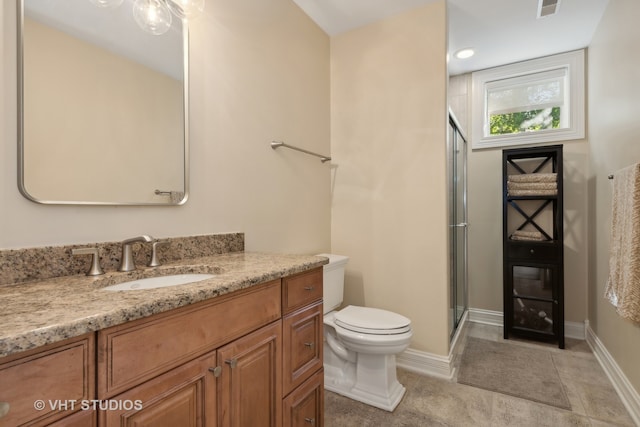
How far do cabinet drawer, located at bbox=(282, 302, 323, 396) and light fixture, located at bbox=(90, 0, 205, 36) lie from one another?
4.30 feet

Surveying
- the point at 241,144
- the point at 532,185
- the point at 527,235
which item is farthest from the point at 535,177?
the point at 241,144

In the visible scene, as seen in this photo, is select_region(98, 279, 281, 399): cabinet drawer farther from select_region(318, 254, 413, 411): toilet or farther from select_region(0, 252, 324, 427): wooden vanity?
select_region(318, 254, 413, 411): toilet

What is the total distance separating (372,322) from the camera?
1.85 metres

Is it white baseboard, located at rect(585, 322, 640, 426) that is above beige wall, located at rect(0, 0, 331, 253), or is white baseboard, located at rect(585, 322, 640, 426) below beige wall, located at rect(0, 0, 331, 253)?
below

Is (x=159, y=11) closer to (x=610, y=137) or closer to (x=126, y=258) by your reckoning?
(x=126, y=258)

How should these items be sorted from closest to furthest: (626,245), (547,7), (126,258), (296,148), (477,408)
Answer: (126,258) → (626,245) → (477,408) → (296,148) → (547,7)

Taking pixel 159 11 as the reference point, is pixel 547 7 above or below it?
above

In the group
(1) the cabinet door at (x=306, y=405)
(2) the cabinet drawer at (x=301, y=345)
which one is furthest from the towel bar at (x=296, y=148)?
(1) the cabinet door at (x=306, y=405)

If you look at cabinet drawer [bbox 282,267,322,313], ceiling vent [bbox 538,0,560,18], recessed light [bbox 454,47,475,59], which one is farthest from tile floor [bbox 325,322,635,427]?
recessed light [bbox 454,47,475,59]

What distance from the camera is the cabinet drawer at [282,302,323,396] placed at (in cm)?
118

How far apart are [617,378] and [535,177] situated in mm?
1531

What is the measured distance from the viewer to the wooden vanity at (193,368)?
56cm

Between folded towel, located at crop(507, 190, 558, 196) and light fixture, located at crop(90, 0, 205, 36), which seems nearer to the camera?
light fixture, located at crop(90, 0, 205, 36)

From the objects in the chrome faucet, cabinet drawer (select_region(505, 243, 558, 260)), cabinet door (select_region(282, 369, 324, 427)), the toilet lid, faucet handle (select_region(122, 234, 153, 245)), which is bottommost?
cabinet door (select_region(282, 369, 324, 427))
